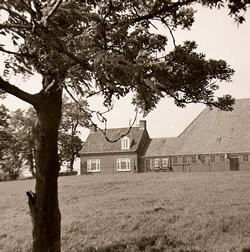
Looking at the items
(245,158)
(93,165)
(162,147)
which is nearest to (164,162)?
(162,147)

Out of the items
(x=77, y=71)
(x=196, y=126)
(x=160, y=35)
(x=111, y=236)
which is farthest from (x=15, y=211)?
(x=196, y=126)

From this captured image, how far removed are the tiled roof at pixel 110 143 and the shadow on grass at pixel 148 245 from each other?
1594 inches

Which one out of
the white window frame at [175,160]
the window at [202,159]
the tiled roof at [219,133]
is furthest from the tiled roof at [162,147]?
the window at [202,159]

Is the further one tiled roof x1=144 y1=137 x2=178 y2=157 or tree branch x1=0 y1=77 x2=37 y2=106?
tiled roof x1=144 y1=137 x2=178 y2=157

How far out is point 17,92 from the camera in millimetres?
7055

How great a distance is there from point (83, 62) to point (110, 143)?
48.6 metres

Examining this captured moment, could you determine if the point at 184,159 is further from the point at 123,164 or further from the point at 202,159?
the point at 123,164

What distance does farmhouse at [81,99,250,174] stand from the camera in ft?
136

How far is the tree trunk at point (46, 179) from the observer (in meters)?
7.13

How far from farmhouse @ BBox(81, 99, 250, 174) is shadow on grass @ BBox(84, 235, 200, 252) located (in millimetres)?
31803

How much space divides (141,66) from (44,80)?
→ 4.21 meters

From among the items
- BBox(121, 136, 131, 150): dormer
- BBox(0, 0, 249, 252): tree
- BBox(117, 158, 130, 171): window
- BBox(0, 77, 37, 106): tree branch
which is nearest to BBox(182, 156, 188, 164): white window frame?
BBox(117, 158, 130, 171): window

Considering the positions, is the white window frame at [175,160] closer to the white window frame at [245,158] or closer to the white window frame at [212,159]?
the white window frame at [212,159]

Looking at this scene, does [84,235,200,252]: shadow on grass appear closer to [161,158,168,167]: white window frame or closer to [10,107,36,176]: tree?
[161,158,168,167]: white window frame
